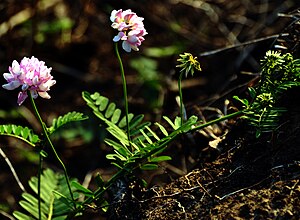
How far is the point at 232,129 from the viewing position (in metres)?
2.00

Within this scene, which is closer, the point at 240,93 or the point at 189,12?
the point at 240,93

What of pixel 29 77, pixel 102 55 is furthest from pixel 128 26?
pixel 102 55

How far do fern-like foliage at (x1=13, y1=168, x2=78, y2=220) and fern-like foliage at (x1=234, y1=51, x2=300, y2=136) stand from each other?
64 centimetres

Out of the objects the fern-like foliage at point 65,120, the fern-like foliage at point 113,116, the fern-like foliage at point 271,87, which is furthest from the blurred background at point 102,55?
the fern-like foliage at point 271,87

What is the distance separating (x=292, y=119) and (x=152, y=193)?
474 millimetres

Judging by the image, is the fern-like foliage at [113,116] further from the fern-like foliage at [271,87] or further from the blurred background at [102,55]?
the blurred background at [102,55]

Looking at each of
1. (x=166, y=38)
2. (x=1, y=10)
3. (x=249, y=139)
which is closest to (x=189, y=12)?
(x=166, y=38)

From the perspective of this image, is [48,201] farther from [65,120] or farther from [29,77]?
[29,77]

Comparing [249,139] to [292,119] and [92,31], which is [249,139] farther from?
[92,31]

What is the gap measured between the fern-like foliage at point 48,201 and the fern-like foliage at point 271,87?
0.64 meters

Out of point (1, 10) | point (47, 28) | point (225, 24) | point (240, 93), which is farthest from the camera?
point (225, 24)

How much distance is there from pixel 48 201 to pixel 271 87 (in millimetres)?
920

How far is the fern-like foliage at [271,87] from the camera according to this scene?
1.68 meters

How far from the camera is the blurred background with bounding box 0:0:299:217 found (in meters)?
3.67
